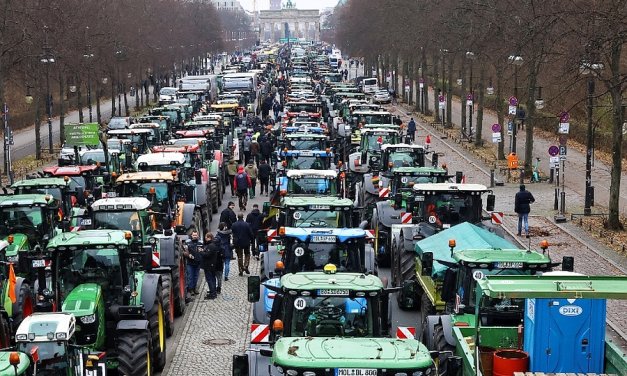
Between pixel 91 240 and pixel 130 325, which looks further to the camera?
pixel 91 240

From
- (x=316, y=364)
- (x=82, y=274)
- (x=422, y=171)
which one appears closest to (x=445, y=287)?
(x=82, y=274)

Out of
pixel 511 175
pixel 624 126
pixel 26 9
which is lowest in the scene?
pixel 511 175

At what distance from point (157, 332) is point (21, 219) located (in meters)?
6.22

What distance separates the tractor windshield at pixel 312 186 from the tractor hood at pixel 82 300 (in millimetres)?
11150

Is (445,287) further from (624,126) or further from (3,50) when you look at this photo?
(3,50)

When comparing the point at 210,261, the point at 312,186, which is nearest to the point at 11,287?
the point at 210,261

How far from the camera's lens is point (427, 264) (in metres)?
21.9

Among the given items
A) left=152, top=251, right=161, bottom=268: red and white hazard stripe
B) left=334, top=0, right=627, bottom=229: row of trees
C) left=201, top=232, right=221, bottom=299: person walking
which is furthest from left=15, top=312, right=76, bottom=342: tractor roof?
left=334, top=0, right=627, bottom=229: row of trees

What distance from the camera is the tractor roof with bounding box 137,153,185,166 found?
3275cm

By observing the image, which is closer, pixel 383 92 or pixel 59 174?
pixel 59 174

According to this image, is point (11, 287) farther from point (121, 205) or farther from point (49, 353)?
point (49, 353)

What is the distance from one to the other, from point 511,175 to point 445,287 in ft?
98.5

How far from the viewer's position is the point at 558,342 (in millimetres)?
14727

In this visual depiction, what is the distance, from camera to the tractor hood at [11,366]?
1255 centimetres
